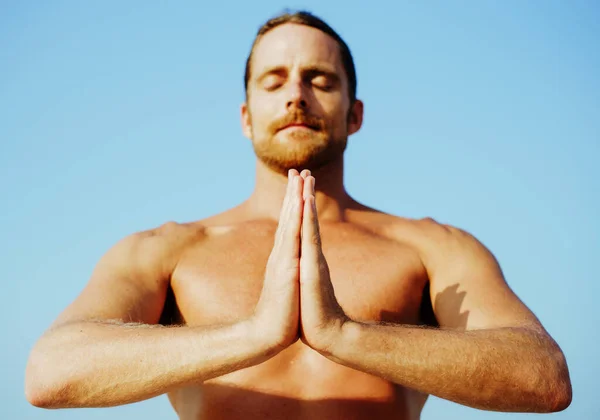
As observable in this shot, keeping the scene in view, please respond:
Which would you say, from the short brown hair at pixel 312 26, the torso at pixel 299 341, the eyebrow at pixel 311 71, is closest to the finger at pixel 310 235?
the torso at pixel 299 341

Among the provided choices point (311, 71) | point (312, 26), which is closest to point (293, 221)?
point (311, 71)

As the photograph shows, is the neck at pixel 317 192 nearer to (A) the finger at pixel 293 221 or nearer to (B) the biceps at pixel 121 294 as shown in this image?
(B) the biceps at pixel 121 294

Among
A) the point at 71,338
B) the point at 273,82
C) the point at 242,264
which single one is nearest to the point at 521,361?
the point at 242,264

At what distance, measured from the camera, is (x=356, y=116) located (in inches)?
161

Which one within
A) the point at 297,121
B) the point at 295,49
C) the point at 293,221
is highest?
the point at 295,49

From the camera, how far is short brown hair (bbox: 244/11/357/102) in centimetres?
388

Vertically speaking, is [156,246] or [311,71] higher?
[311,71]

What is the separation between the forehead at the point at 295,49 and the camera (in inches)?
145

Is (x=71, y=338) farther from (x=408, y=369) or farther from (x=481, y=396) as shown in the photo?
(x=481, y=396)

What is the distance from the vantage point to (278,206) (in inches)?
146

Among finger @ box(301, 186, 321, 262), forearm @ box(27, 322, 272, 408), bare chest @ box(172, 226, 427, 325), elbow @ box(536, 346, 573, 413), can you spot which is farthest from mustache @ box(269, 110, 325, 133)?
elbow @ box(536, 346, 573, 413)

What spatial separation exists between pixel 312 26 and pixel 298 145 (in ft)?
2.32

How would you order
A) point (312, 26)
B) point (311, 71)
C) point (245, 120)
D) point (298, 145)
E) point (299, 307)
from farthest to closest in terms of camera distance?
point (245, 120) < point (312, 26) < point (311, 71) < point (298, 145) < point (299, 307)

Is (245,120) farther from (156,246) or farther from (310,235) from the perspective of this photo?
(310,235)
